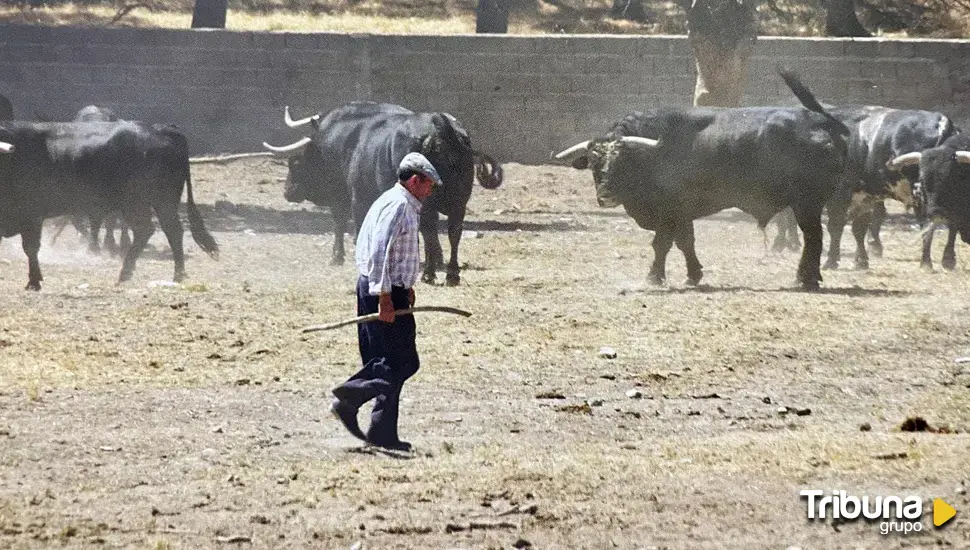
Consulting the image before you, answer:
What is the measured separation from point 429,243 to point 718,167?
8.65 ft

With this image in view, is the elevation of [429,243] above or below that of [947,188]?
below

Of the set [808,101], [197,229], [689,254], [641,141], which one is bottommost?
[197,229]

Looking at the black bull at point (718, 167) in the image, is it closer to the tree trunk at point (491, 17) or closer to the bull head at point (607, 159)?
the bull head at point (607, 159)

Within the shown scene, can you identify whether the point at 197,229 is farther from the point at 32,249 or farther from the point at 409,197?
the point at 409,197

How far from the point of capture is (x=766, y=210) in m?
15.4

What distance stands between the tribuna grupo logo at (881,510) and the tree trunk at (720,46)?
51.1 ft

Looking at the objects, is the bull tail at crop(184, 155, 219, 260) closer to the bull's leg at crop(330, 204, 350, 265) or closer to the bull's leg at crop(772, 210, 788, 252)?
the bull's leg at crop(330, 204, 350, 265)

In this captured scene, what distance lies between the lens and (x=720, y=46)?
22.5 m

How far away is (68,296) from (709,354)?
564 centimetres

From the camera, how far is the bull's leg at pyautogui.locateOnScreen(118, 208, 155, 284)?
51.9ft

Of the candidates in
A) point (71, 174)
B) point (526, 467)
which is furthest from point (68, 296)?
point (526, 467)

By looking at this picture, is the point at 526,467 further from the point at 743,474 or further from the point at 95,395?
the point at 95,395

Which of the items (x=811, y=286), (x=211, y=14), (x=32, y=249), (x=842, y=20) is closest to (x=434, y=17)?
(x=211, y=14)

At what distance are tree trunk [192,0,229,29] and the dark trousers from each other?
78.2ft
